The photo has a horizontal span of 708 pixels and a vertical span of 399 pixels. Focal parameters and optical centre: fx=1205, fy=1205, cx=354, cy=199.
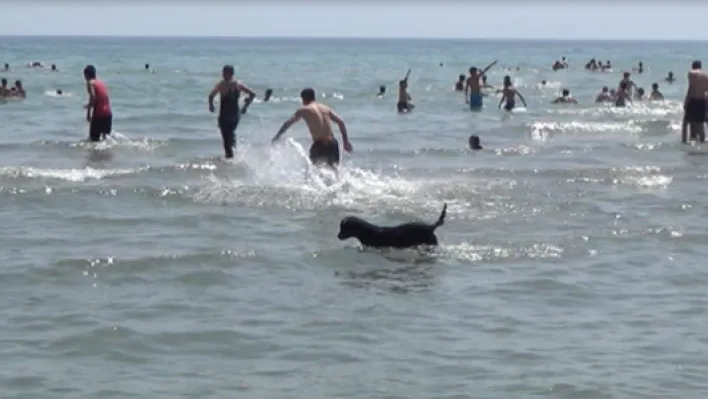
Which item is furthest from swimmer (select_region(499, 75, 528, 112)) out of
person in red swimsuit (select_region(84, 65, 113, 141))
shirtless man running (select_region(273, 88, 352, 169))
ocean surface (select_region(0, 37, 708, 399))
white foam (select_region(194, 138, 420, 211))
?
shirtless man running (select_region(273, 88, 352, 169))

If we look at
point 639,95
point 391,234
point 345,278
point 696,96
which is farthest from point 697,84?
point 639,95

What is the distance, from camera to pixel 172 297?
8852 mm

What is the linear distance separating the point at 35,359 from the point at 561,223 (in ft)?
21.9

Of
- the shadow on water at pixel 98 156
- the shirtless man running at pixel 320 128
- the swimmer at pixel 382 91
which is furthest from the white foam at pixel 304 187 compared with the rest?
the swimmer at pixel 382 91

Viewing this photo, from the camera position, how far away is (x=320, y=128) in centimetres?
1309

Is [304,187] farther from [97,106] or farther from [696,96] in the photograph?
[696,96]

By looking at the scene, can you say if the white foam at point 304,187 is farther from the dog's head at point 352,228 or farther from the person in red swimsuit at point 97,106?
the dog's head at point 352,228

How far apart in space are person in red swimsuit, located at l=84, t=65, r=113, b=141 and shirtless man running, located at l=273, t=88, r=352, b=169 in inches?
181

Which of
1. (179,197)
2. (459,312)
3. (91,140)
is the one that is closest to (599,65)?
(91,140)

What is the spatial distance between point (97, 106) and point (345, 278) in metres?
9.13

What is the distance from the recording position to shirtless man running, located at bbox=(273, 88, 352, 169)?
42.7ft

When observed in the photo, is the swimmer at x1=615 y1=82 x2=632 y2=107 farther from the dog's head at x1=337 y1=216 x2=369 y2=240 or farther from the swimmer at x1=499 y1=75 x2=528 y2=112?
the dog's head at x1=337 y1=216 x2=369 y2=240

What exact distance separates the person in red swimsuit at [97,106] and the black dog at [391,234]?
24.2 feet

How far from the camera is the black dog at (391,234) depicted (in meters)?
10.2
